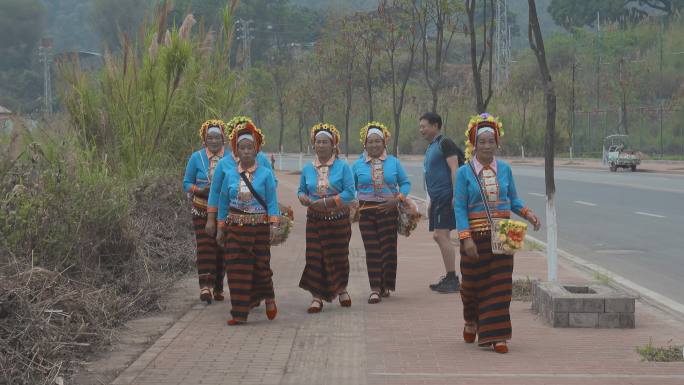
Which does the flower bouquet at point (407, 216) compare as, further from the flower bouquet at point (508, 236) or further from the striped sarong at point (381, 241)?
the flower bouquet at point (508, 236)

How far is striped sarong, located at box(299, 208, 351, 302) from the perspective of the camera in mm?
10367

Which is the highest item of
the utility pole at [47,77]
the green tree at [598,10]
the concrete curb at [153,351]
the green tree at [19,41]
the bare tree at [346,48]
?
the green tree at [598,10]

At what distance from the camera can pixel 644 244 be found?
1683cm

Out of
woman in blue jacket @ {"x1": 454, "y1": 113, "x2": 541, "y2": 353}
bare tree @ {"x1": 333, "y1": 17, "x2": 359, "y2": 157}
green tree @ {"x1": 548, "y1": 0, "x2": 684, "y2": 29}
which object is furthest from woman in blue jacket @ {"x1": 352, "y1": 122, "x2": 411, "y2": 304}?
green tree @ {"x1": 548, "y1": 0, "x2": 684, "y2": 29}

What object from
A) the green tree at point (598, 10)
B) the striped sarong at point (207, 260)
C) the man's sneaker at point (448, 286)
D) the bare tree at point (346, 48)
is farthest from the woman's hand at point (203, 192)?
the green tree at point (598, 10)

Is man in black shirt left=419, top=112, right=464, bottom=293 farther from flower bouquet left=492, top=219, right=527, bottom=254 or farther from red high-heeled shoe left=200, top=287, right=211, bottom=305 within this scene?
flower bouquet left=492, top=219, right=527, bottom=254

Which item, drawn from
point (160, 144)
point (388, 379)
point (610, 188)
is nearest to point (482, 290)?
point (388, 379)

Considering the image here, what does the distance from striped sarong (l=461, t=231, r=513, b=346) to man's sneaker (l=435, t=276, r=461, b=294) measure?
9.37ft

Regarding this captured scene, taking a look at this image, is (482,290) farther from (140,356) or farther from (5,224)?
(5,224)

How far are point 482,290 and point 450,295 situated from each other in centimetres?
290

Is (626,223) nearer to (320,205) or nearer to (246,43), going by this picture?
(320,205)

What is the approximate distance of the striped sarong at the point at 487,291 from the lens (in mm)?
8125

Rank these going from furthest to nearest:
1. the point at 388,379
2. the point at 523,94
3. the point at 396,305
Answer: the point at 523,94
the point at 396,305
the point at 388,379

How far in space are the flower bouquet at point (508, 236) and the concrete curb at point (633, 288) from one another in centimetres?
248
